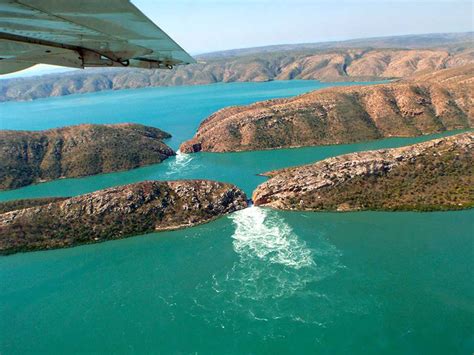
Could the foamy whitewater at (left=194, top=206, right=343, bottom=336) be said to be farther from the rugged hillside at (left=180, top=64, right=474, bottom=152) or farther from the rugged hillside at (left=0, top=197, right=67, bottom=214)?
the rugged hillside at (left=180, top=64, right=474, bottom=152)

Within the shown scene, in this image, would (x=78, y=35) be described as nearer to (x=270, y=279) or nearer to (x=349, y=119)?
(x=270, y=279)

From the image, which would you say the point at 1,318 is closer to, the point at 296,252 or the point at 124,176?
the point at 296,252

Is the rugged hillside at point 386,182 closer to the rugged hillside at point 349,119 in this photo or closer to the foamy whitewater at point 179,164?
the foamy whitewater at point 179,164

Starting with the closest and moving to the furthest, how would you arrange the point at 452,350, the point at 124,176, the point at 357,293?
1. the point at 452,350
2. the point at 357,293
3. the point at 124,176

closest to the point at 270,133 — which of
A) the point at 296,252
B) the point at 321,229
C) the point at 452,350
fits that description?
the point at 321,229

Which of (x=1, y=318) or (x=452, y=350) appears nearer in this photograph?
(x=452, y=350)

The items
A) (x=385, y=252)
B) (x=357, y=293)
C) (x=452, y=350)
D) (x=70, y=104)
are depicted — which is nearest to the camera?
(x=452, y=350)

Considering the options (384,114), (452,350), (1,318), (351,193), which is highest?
(384,114)

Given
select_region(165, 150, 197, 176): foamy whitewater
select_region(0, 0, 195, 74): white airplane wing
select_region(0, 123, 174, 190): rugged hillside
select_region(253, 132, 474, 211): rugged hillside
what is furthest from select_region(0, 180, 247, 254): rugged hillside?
select_region(0, 0, 195, 74): white airplane wing
